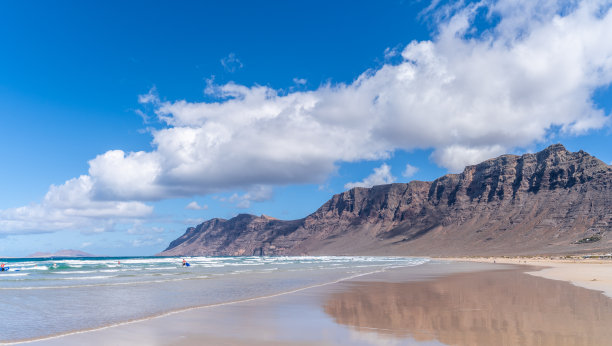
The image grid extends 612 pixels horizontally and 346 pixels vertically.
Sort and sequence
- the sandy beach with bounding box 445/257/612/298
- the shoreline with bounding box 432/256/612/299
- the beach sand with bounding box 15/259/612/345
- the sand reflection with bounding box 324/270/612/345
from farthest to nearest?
the sandy beach with bounding box 445/257/612/298 → the shoreline with bounding box 432/256/612/299 → the beach sand with bounding box 15/259/612/345 → the sand reflection with bounding box 324/270/612/345

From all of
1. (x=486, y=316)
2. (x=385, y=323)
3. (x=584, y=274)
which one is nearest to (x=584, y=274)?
(x=584, y=274)

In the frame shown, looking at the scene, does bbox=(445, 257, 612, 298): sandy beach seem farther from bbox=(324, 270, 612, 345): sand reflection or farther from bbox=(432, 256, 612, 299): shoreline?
bbox=(324, 270, 612, 345): sand reflection

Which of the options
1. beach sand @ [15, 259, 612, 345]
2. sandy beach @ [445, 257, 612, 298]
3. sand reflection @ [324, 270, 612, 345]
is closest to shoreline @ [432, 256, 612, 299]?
sandy beach @ [445, 257, 612, 298]

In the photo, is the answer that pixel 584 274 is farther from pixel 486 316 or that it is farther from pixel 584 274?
pixel 486 316

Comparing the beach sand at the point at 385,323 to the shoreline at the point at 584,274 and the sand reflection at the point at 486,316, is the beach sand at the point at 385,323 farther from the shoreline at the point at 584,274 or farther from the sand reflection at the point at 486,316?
the shoreline at the point at 584,274

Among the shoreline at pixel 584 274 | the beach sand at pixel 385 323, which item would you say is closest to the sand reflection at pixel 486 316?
the beach sand at pixel 385 323

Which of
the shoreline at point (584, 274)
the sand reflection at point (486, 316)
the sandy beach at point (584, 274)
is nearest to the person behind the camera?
the sand reflection at point (486, 316)

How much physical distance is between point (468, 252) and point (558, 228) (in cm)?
3055

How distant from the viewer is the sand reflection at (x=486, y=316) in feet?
38.7

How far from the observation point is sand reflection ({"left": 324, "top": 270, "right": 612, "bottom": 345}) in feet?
38.7

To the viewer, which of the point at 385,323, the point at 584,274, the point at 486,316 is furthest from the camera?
the point at 584,274

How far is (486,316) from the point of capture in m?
15.3

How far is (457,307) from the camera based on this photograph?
1797cm

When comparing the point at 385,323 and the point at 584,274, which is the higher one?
the point at 385,323
